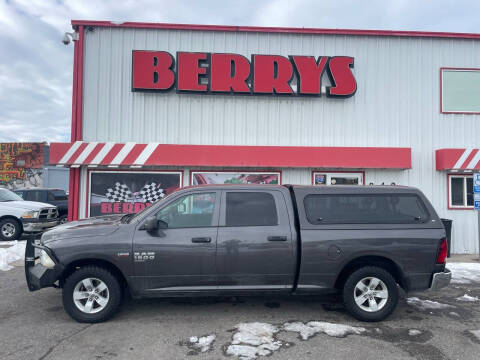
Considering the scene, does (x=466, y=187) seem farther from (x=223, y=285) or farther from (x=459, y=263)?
(x=223, y=285)

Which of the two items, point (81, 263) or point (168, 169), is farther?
point (168, 169)

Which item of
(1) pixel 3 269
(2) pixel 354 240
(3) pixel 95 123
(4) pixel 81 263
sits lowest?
(1) pixel 3 269

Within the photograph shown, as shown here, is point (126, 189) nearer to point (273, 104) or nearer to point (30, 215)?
point (30, 215)

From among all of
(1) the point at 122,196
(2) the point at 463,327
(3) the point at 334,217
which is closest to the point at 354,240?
(3) the point at 334,217

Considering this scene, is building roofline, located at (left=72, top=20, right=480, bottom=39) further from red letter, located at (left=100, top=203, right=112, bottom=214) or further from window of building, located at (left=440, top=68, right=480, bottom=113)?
red letter, located at (left=100, top=203, right=112, bottom=214)

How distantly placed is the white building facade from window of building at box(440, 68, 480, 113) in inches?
1.2

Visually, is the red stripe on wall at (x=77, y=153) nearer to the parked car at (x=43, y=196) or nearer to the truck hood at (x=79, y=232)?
the truck hood at (x=79, y=232)

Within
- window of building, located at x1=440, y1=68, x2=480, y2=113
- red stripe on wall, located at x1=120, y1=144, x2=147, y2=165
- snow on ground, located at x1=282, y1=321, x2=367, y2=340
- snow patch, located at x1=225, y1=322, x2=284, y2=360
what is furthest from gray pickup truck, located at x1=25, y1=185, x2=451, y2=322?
window of building, located at x1=440, y1=68, x2=480, y2=113

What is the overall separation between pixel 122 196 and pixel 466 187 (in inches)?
392

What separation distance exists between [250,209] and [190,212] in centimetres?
84

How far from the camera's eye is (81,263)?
4469mm

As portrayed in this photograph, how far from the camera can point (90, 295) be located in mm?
4434

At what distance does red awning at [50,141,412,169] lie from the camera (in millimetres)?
8914

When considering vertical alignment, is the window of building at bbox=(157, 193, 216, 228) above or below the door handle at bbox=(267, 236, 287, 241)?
above
